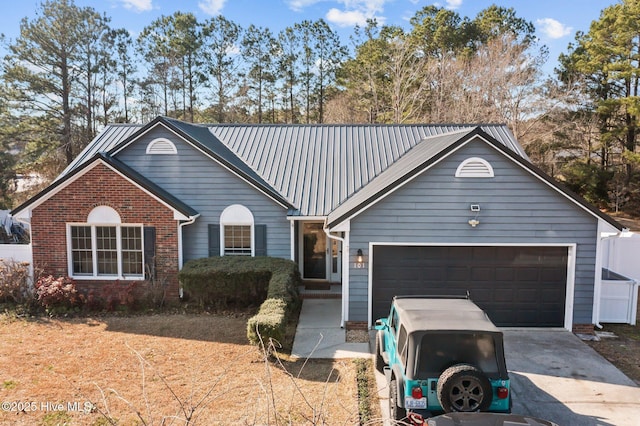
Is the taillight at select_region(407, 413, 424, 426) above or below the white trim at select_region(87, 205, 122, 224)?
below

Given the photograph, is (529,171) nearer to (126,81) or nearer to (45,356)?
(45,356)

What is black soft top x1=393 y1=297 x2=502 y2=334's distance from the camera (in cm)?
619

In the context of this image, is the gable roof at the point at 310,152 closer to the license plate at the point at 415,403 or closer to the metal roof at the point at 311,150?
the metal roof at the point at 311,150

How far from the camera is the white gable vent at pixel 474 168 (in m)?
10.6

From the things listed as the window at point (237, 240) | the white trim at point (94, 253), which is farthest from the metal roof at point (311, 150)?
the white trim at point (94, 253)

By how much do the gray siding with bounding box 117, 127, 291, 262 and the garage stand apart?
367 cm

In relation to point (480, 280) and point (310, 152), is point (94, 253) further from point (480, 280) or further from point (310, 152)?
point (480, 280)

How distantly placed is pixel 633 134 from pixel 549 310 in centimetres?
2515

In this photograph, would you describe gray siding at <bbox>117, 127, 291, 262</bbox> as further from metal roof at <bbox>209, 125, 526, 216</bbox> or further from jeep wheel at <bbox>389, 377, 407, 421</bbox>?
jeep wheel at <bbox>389, 377, 407, 421</bbox>

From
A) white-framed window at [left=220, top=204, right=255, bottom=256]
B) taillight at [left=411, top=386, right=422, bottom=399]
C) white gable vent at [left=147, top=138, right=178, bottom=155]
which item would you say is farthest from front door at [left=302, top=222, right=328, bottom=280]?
taillight at [left=411, top=386, right=422, bottom=399]

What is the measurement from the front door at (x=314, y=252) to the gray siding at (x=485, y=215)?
390cm

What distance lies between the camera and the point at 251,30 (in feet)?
130

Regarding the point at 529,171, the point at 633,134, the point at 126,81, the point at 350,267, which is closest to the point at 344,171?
the point at 350,267

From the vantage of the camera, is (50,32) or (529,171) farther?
(50,32)
